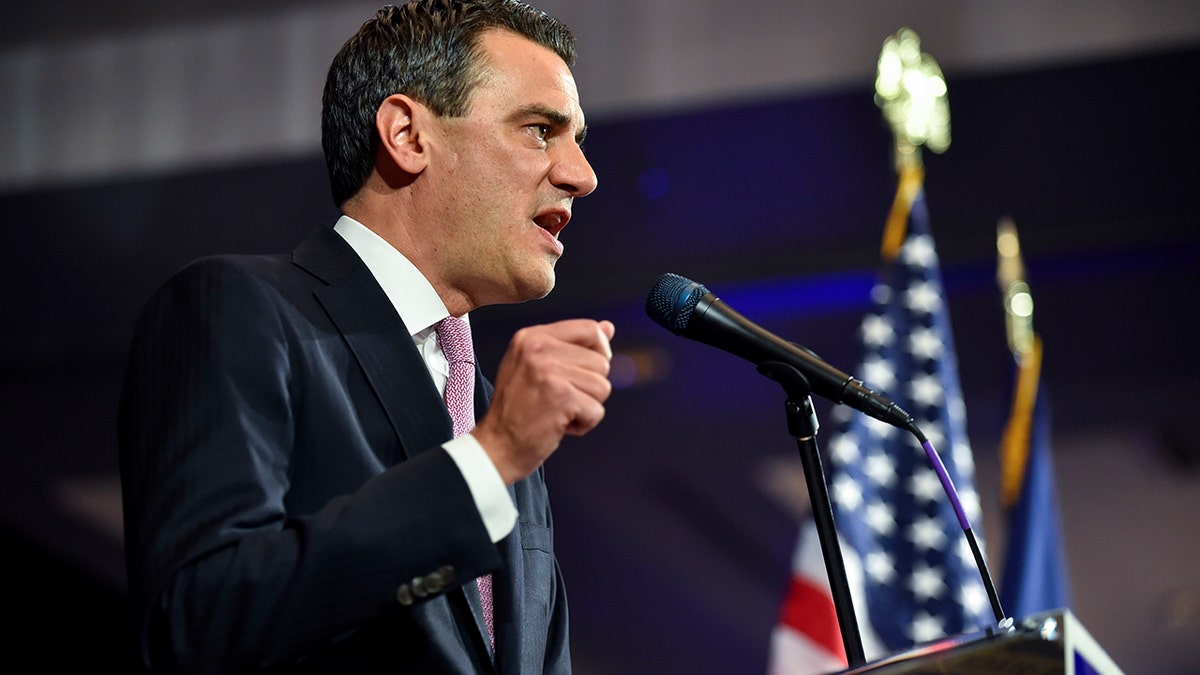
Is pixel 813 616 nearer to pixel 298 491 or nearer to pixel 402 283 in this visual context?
pixel 402 283

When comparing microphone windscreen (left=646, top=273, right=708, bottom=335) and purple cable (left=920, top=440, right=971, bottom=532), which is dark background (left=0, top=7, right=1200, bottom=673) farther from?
microphone windscreen (left=646, top=273, right=708, bottom=335)

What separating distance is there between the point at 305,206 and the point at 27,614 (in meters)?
1.77

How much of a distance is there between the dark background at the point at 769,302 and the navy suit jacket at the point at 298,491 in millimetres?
2800

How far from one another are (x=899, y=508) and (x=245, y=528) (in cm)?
273

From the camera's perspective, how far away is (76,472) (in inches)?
187

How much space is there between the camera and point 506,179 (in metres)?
1.48

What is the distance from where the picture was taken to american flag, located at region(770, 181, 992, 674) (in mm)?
3197

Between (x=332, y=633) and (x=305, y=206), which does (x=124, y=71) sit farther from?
(x=332, y=633)

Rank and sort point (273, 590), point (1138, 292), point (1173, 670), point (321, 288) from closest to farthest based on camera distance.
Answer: point (273, 590) < point (321, 288) < point (1173, 670) < point (1138, 292)

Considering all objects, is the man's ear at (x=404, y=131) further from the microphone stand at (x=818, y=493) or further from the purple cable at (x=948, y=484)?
the purple cable at (x=948, y=484)

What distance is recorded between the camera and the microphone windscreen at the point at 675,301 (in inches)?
50.8

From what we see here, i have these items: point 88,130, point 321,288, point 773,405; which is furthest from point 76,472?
point 321,288

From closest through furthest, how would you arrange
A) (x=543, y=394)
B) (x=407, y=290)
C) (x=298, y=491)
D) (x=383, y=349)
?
1. (x=543, y=394)
2. (x=298, y=491)
3. (x=383, y=349)
4. (x=407, y=290)

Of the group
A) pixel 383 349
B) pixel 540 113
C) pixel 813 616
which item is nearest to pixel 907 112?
pixel 813 616
